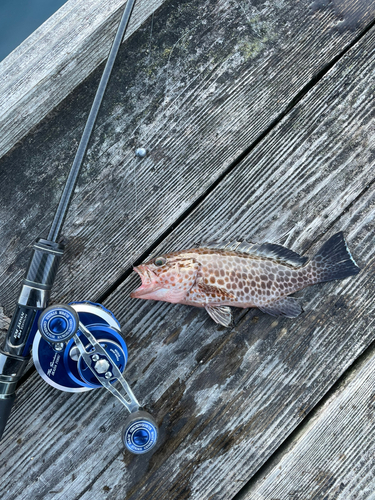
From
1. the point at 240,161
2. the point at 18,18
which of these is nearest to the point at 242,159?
the point at 240,161

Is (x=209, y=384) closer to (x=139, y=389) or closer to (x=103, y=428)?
(x=139, y=389)

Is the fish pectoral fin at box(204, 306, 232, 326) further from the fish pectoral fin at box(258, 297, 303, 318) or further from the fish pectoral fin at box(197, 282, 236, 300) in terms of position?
the fish pectoral fin at box(258, 297, 303, 318)

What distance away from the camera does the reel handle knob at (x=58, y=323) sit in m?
1.79

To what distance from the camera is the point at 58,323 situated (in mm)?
1803

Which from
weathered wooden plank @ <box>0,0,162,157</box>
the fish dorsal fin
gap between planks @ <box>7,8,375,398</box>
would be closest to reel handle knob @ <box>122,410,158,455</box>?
gap between planks @ <box>7,8,375,398</box>

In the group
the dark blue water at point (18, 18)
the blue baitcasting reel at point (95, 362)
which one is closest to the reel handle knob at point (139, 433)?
the blue baitcasting reel at point (95, 362)

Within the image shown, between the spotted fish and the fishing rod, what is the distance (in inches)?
13.1

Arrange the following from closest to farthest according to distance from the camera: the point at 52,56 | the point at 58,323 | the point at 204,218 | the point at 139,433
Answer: the point at 58,323 → the point at 139,433 → the point at 52,56 → the point at 204,218

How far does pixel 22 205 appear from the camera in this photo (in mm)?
2279

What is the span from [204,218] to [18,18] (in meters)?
3.01

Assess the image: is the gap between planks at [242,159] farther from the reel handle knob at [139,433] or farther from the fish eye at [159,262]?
the reel handle knob at [139,433]

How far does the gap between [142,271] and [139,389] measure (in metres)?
0.71

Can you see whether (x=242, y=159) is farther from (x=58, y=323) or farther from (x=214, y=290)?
(x=58, y=323)

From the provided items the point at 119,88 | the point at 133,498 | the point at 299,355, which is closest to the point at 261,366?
the point at 299,355
